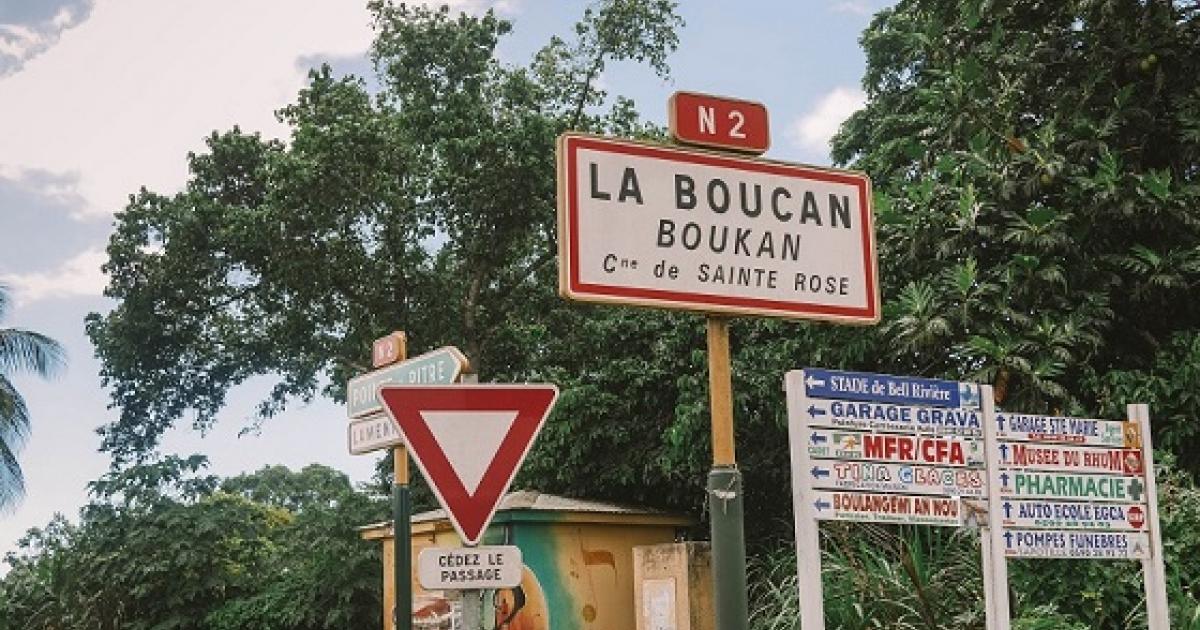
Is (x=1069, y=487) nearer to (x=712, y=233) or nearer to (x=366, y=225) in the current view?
(x=712, y=233)

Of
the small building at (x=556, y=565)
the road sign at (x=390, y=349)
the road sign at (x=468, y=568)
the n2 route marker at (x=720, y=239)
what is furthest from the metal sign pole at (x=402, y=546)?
the small building at (x=556, y=565)

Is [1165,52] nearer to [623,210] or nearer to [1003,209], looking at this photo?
[1003,209]

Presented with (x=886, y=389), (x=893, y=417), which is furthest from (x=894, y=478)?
(x=886, y=389)

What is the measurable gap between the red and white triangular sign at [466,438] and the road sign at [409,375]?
1.92 m

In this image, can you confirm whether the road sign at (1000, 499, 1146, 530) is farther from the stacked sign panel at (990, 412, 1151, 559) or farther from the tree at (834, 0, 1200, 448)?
the tree at (834, 0, 1200, 448)

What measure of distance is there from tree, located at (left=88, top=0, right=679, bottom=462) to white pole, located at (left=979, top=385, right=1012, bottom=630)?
53.2 ft

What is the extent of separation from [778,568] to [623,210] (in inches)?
313

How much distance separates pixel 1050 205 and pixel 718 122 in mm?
8440

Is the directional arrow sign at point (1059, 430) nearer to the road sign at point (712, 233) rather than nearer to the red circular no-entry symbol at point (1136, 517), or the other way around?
the red circular no-entry symbol at point (1136, 517)

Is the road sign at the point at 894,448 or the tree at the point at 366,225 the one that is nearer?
the road sign at the point at 894,448

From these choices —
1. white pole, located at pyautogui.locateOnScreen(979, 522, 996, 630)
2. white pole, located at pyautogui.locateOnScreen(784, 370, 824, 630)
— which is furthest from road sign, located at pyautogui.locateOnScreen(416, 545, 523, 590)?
white pole, located at pyautogui.locateOnScreen(979, 522, 996, 630)

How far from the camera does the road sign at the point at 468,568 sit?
178 inches

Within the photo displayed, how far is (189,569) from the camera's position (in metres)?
17.8

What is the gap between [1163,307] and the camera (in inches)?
484
